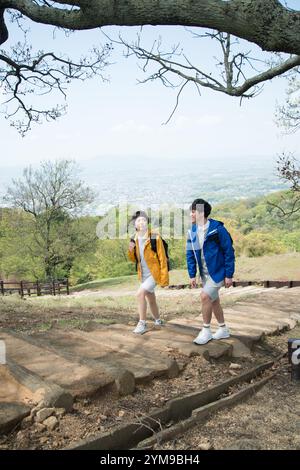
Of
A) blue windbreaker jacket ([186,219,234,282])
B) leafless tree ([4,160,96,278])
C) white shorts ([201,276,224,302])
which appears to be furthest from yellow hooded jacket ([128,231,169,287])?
leafless tree ([4,160,96,278])

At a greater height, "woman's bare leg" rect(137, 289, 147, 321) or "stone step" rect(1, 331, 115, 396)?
"woman's bare leg" rect(137, 289, 147, 321)

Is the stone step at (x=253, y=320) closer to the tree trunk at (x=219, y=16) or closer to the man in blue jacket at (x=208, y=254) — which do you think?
the man in blue jacket at (x=208, y=254)

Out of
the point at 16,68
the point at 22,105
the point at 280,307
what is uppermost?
the point at 16,68

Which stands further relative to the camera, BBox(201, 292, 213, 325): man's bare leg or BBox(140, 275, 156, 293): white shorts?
BBox(140, 275, 156, 293): white shorts

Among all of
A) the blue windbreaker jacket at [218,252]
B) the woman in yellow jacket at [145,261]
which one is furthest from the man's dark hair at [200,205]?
the woman in yellow jacket at [145,261]

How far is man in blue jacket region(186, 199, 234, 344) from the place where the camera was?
4.71 m

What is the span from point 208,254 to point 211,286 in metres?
0.37

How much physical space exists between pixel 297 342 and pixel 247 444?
1760mm

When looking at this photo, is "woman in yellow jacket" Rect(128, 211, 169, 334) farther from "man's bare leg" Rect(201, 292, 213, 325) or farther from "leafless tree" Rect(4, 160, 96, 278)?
"leafless tree" Rect(4, 160, 96, 278)

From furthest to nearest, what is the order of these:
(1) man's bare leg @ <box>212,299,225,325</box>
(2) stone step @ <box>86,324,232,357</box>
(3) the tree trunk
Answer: (1) man's bare leg @ <box>212,299,225,325</box> < (2) stone step @ <box>86,324,232,357</box> < (3) the tree trunk

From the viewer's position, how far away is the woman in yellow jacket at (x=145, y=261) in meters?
5.25
